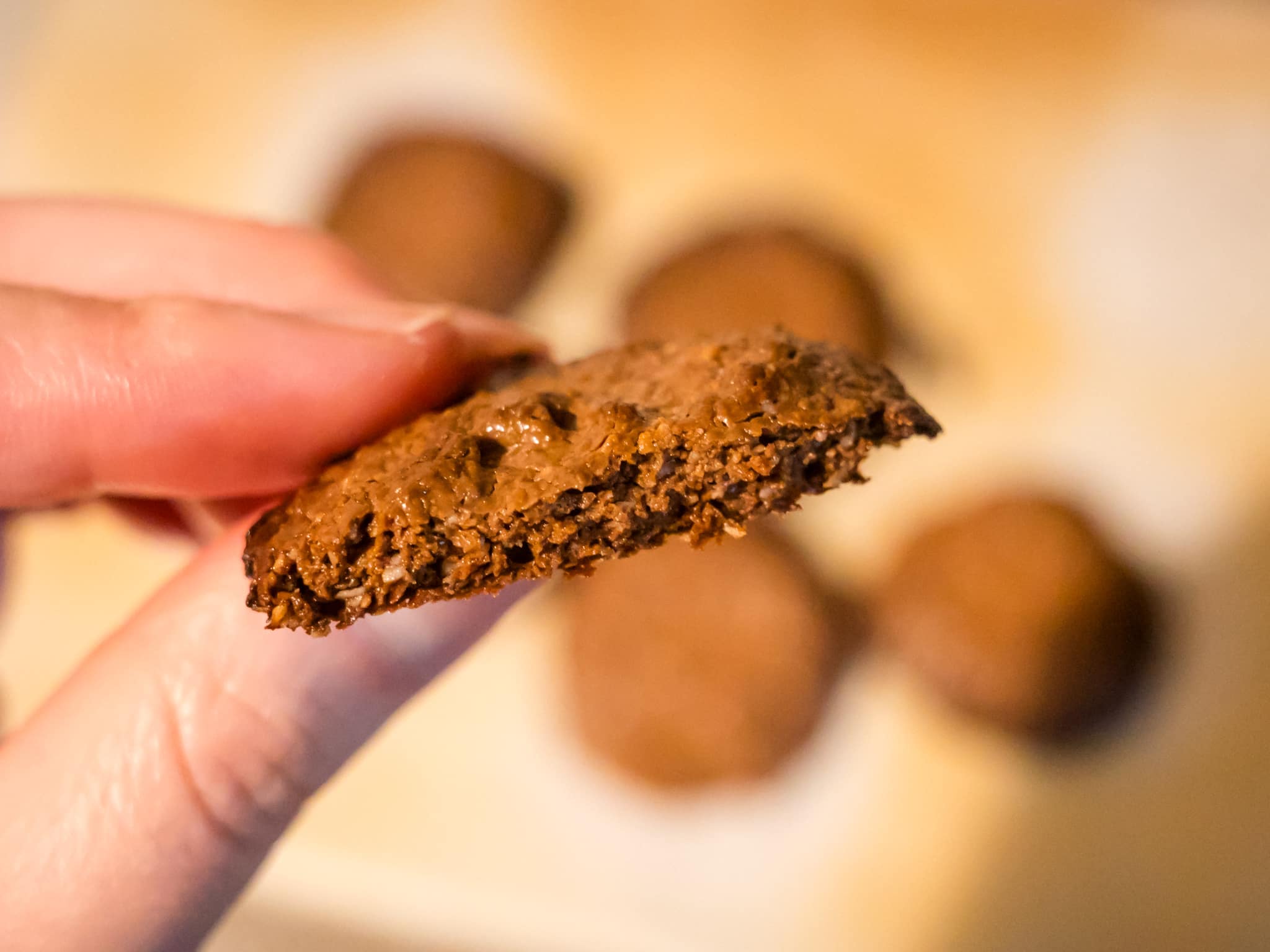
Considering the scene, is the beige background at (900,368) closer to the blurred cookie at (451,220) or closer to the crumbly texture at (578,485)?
the blurred cookie at (451,220)

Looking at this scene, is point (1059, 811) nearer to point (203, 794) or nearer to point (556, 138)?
point (203, 794)

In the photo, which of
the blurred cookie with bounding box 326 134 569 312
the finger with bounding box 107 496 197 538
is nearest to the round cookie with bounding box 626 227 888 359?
the blurred cookie with bounding box 326 134 569 312

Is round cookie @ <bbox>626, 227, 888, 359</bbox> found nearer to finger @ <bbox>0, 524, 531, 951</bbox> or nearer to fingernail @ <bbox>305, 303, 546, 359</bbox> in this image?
fingernail @ <bbox>305, 303, 546, 359</bbox>

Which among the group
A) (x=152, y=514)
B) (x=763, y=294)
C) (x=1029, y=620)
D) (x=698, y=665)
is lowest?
(x=698, y=665)

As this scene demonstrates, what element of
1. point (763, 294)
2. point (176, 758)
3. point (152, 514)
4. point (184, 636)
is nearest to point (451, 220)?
point (763, 294)

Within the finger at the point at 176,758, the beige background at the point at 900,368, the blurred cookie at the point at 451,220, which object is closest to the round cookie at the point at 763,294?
the beige background at the point at 900,368

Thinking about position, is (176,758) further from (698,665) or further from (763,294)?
(763,294)

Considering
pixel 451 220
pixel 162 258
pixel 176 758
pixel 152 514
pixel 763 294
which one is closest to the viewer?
pixel 176 758
